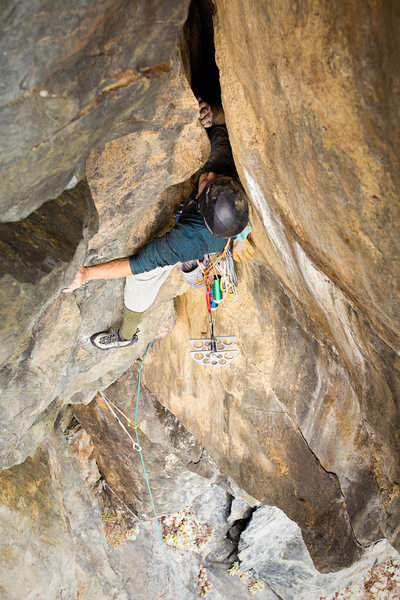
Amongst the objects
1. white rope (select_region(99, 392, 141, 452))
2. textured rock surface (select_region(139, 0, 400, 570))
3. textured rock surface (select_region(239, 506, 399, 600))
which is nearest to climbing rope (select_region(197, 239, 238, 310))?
textured rock surface (select_region(139, 0, 400, 570))

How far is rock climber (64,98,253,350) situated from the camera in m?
3.59

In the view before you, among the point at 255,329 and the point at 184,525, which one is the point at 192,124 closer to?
the point at 255,329

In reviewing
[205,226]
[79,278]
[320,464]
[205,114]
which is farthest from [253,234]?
[320,464]

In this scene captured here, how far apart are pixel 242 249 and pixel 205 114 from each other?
4.07 ft

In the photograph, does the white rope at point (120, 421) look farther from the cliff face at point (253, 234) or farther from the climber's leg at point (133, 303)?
the climber's leg at point (133, 303)

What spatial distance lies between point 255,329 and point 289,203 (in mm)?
2503

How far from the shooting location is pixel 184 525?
30.2 ft

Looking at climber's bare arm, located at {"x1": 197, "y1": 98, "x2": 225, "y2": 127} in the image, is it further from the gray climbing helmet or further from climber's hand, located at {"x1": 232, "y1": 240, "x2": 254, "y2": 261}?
climber's hand, located at {"x1": 232, "y1": 240, "x2": 254, "y2": 261}

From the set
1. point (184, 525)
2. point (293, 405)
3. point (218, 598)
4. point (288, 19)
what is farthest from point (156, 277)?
point (218, 598)

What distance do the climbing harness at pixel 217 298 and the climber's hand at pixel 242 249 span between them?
0.07m

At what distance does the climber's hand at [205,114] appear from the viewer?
13.3 ft

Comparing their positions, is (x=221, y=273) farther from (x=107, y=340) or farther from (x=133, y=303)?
(x=107, y=340)

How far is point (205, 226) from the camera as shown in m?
3.92

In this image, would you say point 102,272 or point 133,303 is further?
point 133,303
